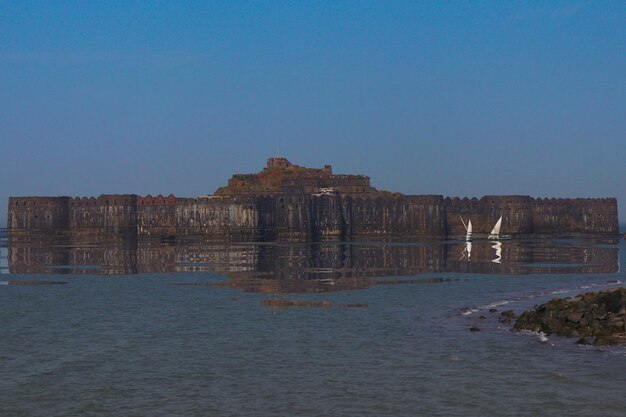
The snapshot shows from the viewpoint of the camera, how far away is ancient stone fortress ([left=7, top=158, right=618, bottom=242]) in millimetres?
92000

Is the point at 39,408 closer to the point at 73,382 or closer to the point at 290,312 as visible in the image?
the point at 73,382

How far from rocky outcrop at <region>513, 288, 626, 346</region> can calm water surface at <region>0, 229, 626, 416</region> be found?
1.00 m

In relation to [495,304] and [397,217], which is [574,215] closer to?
[397,217]

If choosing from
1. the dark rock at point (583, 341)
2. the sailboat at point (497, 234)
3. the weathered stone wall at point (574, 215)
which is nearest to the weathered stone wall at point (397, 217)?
the sailboat at point (497, 234)

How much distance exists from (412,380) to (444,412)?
2.32 meters

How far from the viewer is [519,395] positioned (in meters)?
14.2

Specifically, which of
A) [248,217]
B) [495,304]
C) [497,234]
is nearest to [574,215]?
[497,234]

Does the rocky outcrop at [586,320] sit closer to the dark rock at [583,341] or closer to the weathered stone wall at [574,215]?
the dark rock at [583,341]

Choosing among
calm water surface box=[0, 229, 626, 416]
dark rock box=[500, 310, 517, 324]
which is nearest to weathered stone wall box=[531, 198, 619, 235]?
calm water surface box=[0, 229, 626, 416]

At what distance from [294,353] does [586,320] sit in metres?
8.12

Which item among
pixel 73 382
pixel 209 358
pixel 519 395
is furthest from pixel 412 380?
pixel 73 382

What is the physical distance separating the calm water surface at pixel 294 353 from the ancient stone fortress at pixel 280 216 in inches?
2185

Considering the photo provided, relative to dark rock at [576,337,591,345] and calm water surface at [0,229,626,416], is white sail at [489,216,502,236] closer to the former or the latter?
calm water surface at [0,229,626,416]

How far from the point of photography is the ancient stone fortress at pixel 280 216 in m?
92.0
